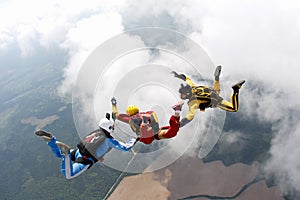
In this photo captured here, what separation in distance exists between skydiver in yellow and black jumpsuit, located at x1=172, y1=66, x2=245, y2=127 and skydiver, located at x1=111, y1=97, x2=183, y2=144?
15.8 inches

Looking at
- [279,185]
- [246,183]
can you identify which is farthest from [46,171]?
[279,185]

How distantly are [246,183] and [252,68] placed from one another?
91855mm

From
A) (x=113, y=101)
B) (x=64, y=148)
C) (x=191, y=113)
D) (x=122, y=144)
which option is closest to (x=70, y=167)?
(x=64, y=148)

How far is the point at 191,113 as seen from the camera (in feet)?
25.8

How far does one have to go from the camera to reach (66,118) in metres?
188

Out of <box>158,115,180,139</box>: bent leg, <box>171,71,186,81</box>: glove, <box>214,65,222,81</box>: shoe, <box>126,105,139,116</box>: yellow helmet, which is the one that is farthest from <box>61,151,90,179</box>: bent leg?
<box>214,65,222,81</box>: shoe

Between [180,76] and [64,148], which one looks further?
[180,76]

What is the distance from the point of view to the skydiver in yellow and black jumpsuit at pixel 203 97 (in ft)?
26.6

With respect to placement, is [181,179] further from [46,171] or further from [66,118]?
[66,118]

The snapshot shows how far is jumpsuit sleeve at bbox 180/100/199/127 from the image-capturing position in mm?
7609

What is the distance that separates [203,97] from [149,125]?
2.17 metres

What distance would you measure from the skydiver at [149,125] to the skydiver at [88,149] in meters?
0.35

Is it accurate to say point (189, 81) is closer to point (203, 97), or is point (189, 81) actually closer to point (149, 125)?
point (203, 97)

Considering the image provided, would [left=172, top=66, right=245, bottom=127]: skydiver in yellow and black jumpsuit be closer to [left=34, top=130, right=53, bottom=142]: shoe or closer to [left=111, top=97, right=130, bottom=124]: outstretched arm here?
[left=111, top=97, right=130, bottom=124]: outstretched arm
